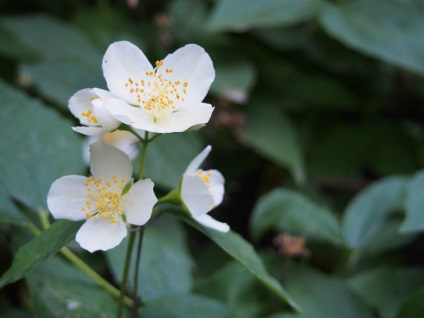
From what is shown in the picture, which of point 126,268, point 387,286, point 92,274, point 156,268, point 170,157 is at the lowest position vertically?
point 387,286

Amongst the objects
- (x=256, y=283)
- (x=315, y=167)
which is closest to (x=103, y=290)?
(x=256, y=283)

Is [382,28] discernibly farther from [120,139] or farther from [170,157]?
[120,139]

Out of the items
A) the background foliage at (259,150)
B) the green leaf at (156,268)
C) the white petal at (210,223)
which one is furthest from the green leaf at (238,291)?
the white petal at (210,223)

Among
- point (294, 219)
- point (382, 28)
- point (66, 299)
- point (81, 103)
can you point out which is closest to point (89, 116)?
point (81, 103)

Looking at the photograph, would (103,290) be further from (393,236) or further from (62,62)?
(62,62)

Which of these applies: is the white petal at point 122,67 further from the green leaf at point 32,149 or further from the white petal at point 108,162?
the green leaf at point 32,149
